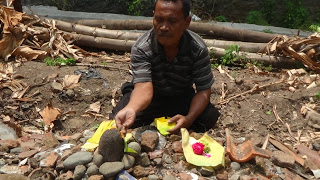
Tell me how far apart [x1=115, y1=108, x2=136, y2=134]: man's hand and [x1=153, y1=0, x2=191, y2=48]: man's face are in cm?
64

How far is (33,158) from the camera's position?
275cm

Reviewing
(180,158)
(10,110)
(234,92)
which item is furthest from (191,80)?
(10,110)

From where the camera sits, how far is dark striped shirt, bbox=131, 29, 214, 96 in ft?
10.6

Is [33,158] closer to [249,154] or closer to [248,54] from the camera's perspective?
[249,154]

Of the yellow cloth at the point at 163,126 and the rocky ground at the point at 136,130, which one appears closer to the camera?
the rocky ground at the point at 136,130

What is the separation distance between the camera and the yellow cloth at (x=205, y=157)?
2.67 metres

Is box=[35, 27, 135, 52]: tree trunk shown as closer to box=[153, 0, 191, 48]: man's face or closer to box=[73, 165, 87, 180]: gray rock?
box=[153, 0, 191, 48]: man's face

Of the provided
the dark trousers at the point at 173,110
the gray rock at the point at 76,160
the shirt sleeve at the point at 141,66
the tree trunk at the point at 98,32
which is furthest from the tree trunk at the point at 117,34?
the gray rock at the point at 76,160

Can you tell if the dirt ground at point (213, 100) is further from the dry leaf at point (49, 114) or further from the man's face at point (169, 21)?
the man's face at point (169, 21)

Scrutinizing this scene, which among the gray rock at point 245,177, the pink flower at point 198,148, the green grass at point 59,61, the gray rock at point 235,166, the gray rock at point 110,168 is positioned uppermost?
the gray rock at point 110,168

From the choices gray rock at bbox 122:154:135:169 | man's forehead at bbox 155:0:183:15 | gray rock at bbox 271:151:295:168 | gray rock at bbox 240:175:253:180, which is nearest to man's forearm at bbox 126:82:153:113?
gray rock at bbox 122:154:135:169

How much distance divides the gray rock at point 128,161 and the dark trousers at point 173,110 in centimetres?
116

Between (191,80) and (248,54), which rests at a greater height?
(191,80)

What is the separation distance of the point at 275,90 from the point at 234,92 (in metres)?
0.53
